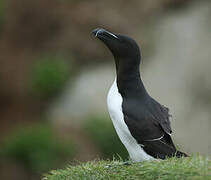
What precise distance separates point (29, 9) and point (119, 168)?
9340 millimetres

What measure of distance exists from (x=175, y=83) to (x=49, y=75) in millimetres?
3167

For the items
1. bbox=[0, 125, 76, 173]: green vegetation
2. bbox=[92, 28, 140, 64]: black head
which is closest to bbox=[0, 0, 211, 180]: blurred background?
bbox=[0, 125, 76, 173]: green vegetation

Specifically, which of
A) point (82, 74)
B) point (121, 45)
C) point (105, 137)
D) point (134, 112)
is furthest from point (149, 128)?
point (82, 74)

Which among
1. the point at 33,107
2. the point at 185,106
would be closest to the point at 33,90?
A: the point at 33,107

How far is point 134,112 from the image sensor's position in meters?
6.01

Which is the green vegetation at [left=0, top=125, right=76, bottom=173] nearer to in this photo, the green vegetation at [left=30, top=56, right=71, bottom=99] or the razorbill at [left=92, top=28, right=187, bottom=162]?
the green vegetation at [left=30, top=56, right=71, bottom=99]

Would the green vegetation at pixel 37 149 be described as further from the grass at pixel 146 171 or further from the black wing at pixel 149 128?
the black wing at pixel 149 128

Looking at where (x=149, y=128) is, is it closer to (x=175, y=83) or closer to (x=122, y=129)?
(x=122, y=129)

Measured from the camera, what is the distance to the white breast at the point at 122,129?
6000 mm

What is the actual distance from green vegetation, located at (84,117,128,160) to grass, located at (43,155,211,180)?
589 cm

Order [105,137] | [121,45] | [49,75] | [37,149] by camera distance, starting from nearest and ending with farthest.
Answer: [121,45]
[37,149]
[105,137]
[49,75]

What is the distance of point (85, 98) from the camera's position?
1352 cm

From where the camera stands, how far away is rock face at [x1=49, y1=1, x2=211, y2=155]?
13258 mm

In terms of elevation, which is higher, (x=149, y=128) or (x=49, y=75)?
(x=49, y=75)
